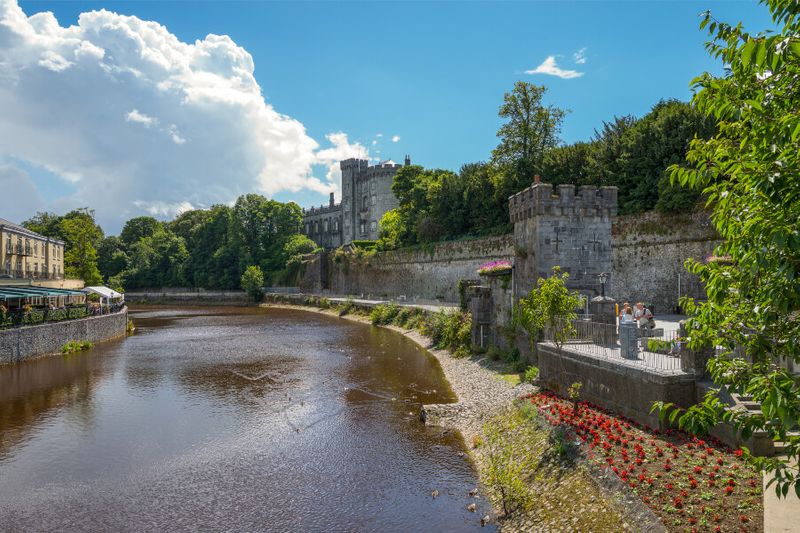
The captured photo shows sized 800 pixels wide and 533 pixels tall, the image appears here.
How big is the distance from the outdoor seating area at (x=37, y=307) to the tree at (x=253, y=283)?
33610mm

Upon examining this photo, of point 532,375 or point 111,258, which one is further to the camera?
point 111,258

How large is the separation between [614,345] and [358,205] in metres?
72.1

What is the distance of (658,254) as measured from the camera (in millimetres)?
28562

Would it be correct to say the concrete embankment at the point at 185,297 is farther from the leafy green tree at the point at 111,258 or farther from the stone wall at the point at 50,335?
the stone wall at the point at 50,335

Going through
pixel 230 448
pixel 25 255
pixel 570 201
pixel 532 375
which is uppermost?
pixel 570 201

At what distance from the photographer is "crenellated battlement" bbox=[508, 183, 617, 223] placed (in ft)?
60.3

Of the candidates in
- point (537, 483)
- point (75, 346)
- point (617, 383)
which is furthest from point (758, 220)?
point (75, 346)

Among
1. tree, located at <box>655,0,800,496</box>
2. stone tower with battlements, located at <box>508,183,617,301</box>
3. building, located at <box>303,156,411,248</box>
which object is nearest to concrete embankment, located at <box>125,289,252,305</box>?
building, located at <box>303,156,411,248</box>

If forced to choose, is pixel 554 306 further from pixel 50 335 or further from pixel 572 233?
pixel 50 335

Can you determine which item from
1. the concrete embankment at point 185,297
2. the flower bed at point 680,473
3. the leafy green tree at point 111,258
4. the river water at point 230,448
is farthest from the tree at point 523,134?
the leafy green tree at point 111,258

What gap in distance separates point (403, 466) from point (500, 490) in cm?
268

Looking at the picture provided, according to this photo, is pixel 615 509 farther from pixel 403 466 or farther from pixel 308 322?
pixel 308 322

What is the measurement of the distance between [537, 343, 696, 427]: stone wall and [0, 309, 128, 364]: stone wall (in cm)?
2500

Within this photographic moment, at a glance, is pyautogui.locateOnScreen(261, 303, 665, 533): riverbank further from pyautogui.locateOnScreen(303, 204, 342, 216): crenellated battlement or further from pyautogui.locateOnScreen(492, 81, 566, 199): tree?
pyautogui.locateOnScreen(303, 204, 342, 216): crenellated battlement
